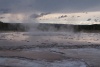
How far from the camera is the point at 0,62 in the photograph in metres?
14.8

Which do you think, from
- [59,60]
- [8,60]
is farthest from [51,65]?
[8,60]

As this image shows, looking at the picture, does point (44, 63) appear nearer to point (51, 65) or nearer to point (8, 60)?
point (51, 65)

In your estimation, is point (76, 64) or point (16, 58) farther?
point (16, 58)

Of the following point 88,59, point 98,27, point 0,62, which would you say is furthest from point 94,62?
point 98,27

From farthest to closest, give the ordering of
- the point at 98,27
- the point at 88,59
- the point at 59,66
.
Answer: the point at 98,27 < the point at 88,59 < the point at 59,66

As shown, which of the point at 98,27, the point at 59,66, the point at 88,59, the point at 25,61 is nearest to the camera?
the point at 59,66

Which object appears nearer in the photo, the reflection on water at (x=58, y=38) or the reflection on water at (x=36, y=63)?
the reflection on water at (x=36, y=63)

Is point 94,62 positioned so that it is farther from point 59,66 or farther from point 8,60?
point 8,60

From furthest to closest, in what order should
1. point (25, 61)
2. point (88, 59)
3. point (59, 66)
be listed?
point (88, 59) < point (25, 61) < point (59, 66)

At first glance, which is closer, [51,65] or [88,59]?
[51,65]

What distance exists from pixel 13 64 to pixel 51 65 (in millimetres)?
1833

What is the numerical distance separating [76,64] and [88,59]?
1.89 meters

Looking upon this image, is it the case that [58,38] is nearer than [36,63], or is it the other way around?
[36,63]

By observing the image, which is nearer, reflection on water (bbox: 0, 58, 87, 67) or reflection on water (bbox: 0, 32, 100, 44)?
reflection on water (bbox: 0, 58, 87, 67)
